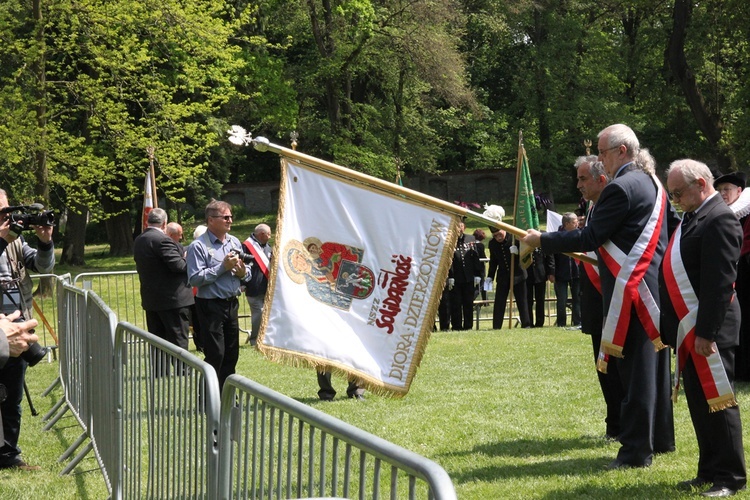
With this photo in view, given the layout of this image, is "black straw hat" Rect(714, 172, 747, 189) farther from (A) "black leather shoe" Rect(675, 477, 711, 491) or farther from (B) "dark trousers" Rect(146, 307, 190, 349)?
(B) "dark trousers" Rect(146, 307, 190, 349)

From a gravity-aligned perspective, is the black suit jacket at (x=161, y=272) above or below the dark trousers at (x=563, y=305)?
above

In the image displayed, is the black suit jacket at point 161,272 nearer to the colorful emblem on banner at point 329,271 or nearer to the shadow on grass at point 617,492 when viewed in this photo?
the colorful emblem on banner at point 329,271

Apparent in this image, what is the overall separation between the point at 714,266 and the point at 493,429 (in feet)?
10.2

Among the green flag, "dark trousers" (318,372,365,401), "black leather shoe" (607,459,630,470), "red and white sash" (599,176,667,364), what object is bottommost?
"black leather shoe" (607,459,630,470)

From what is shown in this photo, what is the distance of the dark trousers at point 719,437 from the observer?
230 inches

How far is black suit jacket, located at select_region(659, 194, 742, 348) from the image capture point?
227 inches

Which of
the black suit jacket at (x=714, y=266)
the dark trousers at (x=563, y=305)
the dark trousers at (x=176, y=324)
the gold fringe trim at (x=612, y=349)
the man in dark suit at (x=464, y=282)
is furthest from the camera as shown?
the man in dark suit at (x=464, y=282)

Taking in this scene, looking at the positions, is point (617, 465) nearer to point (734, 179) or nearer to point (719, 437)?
point (719, 437)

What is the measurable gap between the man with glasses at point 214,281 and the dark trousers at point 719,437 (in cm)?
441

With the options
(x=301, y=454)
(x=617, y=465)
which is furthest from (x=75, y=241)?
(x=301, y=454)

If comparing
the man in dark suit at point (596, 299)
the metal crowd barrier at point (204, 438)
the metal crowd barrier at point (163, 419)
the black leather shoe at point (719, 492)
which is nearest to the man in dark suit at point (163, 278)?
the metal crowd barrier at point (204, 438)

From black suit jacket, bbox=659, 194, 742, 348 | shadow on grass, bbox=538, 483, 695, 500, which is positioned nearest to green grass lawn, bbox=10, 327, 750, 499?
shadow on grass, bbox=538, 483, 695, 500

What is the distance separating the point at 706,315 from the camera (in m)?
5.79

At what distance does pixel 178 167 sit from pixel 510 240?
10.5 meters
